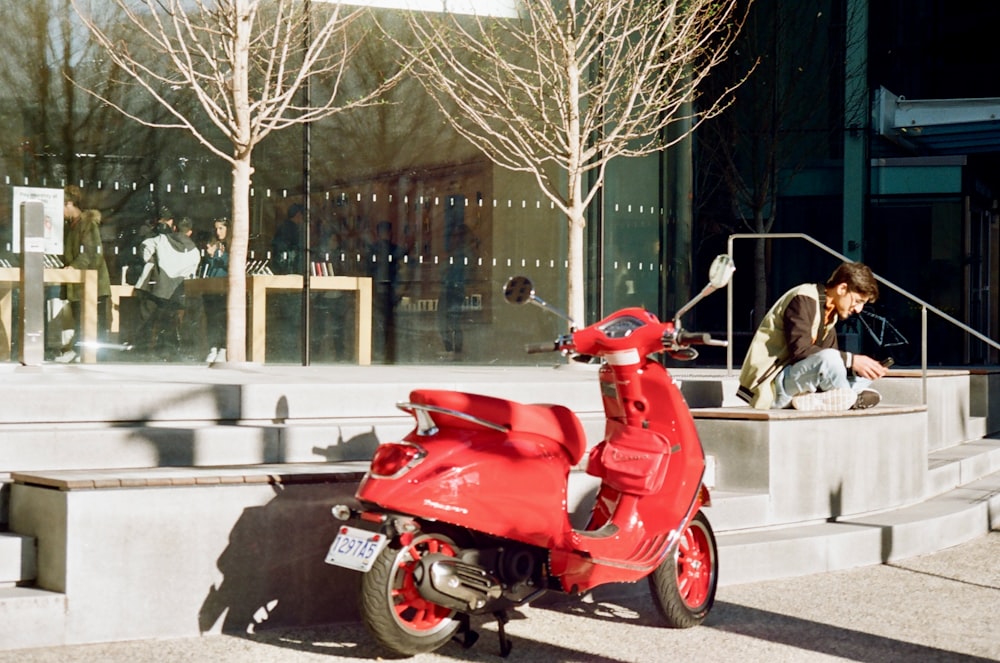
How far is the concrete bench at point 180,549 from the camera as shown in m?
5.50

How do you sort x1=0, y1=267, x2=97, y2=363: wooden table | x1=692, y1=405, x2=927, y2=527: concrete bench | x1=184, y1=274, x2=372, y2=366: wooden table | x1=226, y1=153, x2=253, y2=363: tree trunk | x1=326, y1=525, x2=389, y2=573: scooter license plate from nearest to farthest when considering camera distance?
x1=326, y1=525, x2=389, y2=573: scooter license plate
x1=692, y1=405, x2=927, y2=527: concrete bench
x1=226, y1=153, x2=253, y2=363: tree trunk
x1=0, y1=267, x2=97, y2=363: wooden table
x1=184, y1=274, x2=372, y2=366: wooden table

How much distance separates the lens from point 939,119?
2009 centimetres

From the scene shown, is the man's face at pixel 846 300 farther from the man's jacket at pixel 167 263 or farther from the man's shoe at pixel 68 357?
the man's shoe at pixel 68 357

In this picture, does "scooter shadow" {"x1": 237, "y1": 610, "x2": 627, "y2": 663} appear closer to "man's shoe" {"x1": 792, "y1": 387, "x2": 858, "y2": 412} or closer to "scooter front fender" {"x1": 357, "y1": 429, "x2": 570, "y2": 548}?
"scooter front fender" {"x1": 357, "y1": 429, "x2": 570, "y2": 548}

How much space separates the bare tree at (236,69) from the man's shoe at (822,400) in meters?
5.09

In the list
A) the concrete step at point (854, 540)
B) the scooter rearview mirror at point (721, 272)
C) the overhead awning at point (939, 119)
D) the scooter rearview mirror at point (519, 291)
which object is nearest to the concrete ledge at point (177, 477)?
the scooter rearview mirror at point (519, 291)

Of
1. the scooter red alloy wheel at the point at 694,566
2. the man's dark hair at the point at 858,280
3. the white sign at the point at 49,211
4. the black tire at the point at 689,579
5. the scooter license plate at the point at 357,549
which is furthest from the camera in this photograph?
the white sign at the point at 49,211

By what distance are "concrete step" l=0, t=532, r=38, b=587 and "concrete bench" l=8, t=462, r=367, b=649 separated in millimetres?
47

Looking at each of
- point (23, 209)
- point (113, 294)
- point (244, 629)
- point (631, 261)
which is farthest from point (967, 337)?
point (244, 629)

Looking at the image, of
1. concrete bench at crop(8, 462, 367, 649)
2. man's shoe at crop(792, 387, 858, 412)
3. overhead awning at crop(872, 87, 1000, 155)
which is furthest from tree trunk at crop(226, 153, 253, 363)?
overhead awning at crop(872, 87, 1000, 155)

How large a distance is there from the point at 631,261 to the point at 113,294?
21.6 ft

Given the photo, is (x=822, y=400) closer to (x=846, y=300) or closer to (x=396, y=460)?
(x=846, y=300)

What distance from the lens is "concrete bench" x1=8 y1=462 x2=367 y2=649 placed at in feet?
18.0

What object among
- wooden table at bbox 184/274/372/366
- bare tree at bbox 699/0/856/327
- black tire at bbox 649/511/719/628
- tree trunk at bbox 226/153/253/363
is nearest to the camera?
black tire at bbox 649/511/719/628
